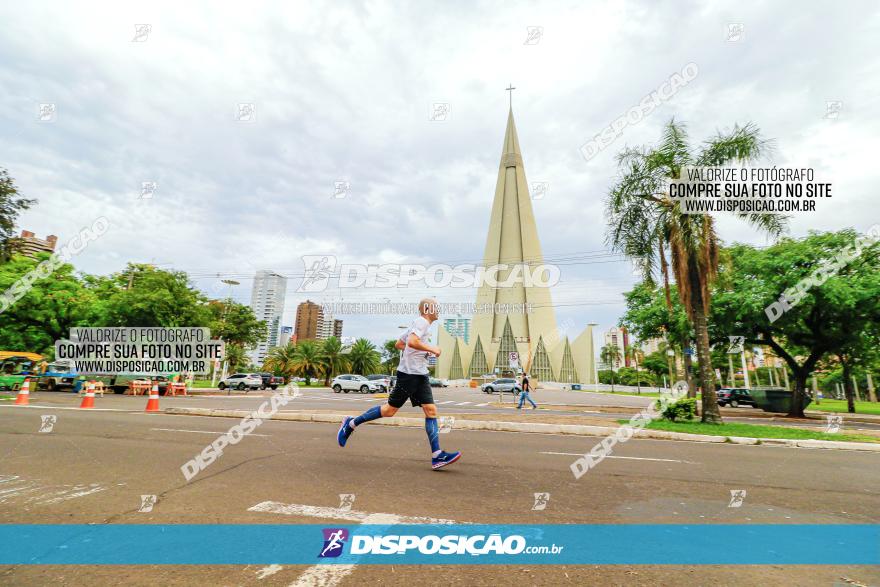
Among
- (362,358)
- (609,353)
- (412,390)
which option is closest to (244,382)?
(362,358)

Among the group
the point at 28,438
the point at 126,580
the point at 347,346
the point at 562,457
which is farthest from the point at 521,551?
the point at 347,346

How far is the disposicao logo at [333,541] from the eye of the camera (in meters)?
2.77

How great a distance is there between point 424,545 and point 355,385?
112ft

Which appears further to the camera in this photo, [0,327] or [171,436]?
[0,327]

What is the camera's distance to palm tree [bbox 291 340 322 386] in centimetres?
5044

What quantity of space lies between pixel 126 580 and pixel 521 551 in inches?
97.0

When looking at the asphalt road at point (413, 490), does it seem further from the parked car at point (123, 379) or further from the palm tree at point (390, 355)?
the palm tree at point (390, 355)

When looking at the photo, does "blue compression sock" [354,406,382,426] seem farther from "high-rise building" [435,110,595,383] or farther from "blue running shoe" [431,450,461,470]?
"high-rise building" [435,110,595,383]

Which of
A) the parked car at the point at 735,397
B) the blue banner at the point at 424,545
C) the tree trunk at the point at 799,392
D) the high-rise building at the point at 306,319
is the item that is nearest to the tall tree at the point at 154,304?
the blue banner at the point at 424,545

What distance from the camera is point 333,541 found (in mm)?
2930

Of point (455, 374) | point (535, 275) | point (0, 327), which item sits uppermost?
point (535, 275)

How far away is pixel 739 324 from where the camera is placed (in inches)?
739

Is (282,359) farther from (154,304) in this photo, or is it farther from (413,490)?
(413,490)

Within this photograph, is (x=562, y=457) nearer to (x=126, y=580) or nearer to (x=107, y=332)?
(x=126, y=580)
